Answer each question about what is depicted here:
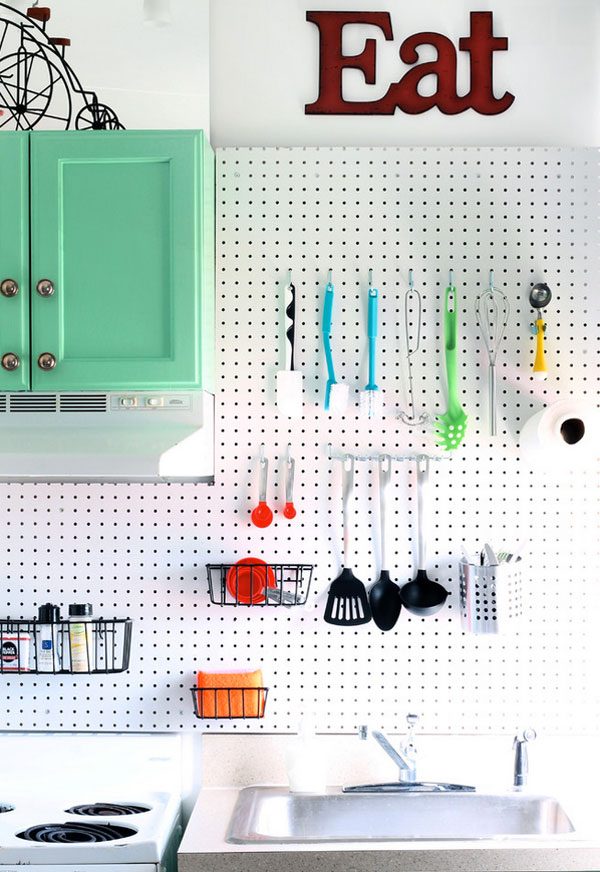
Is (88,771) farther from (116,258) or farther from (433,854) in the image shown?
(116,258)

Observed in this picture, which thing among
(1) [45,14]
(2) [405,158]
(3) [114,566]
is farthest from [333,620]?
(1) [45,14]

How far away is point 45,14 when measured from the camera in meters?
2.56

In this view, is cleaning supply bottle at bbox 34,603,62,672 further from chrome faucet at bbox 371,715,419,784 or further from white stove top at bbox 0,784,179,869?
chrome faucet at bbox 371,715,419,784

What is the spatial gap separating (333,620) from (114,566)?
56 cm

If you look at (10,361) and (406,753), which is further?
(406,753)

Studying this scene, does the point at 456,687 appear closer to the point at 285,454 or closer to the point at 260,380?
A: the point at 285,454

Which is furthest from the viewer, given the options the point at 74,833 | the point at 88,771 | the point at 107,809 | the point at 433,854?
the point at 88,771

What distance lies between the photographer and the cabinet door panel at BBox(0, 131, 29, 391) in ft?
7.32

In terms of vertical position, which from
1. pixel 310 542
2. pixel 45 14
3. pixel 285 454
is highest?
pixel 45 14

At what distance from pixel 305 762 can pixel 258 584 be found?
43cm

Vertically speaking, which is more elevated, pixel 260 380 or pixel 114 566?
→ pixel 260 380

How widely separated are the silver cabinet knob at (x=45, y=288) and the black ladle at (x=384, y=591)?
34.9 inches

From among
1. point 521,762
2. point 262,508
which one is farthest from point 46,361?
point 521,762

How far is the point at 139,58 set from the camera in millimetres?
2562
